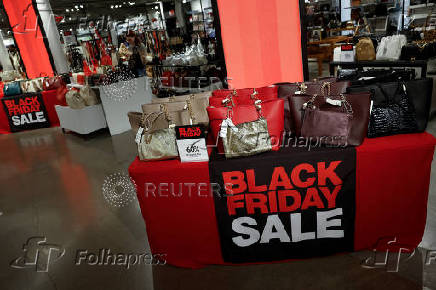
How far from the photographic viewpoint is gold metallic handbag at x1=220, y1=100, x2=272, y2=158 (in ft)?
5.99

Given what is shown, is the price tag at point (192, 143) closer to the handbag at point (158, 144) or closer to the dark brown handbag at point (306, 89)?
the handbag at point (158, 144)

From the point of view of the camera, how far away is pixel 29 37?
7727 mm

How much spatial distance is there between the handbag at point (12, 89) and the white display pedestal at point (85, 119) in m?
1.55

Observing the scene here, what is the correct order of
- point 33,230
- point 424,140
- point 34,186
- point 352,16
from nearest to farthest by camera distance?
1. point 424,140
2. point 33,230
3. point 34,186
4. point 352,16

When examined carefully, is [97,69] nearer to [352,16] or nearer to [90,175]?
[90,175]

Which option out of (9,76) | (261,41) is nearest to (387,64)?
(261,41)

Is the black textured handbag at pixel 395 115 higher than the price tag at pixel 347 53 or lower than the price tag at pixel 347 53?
lower

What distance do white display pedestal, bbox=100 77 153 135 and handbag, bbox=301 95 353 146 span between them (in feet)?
14.3

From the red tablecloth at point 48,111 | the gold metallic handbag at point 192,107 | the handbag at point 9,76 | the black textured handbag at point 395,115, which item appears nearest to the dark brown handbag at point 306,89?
the black textured handbag at point 395,115

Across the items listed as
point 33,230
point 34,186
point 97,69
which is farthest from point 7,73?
point 33,230

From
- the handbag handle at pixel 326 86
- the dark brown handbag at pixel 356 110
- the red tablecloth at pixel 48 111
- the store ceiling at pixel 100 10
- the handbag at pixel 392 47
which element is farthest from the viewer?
the store ceiling at pixel 100 10

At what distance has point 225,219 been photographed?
1977 millimetres

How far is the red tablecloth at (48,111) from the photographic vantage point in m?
6.66

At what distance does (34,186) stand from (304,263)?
3351 mm
